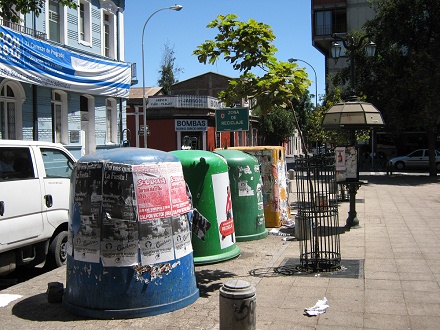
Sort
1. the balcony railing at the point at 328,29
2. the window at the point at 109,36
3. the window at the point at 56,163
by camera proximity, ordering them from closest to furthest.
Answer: the window at the point at 56,163 → the window at the point at 109,36 → the balcony railing at the point at 328,29

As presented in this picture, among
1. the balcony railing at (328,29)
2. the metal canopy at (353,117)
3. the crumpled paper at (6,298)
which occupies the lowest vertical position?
the crumpled paper at (6,298)

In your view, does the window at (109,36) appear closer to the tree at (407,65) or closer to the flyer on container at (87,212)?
the tree at (407,65)

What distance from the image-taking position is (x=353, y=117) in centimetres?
1030

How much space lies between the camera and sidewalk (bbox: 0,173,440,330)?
5316 millimetres

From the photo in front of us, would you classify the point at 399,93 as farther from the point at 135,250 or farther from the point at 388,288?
the point at 135,250

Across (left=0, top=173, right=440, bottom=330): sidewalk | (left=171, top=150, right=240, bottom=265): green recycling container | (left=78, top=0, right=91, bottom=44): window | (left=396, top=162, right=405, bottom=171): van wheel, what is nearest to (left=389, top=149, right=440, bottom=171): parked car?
(left=396, top=162, right=405, bottom=171): van wheel

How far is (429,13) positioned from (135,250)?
27.6 metres

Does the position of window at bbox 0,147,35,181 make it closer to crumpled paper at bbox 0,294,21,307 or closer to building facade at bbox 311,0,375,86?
crumpled paper at bbox 0,294,21,307

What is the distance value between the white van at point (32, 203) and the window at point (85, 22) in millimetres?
14443

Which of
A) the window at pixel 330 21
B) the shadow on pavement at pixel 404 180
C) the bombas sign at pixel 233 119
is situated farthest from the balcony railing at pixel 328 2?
the bombas sign at pixel 233 119

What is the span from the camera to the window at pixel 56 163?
800 centimetres

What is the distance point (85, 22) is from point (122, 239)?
18.4 metres

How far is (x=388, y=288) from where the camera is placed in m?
6.44

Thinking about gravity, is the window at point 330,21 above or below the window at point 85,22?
above
